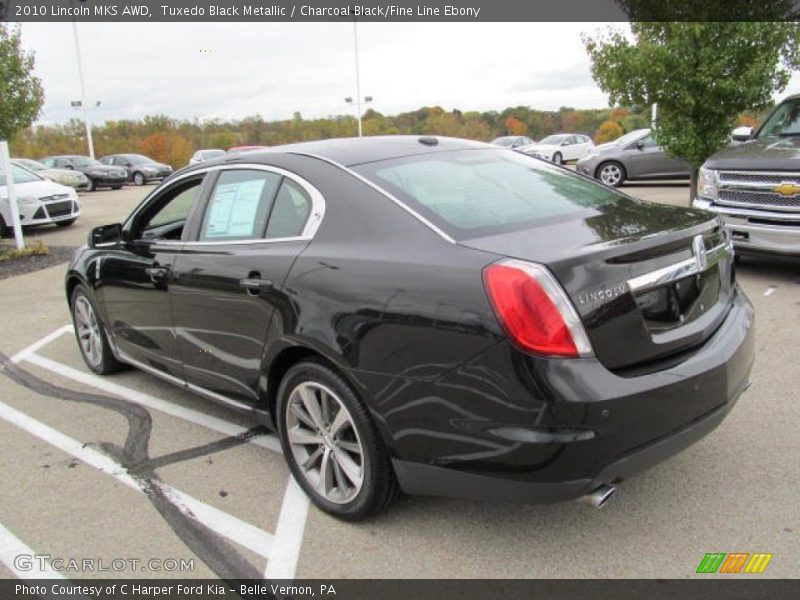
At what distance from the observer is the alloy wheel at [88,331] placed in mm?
5004

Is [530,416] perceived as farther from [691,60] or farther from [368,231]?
[691,60]

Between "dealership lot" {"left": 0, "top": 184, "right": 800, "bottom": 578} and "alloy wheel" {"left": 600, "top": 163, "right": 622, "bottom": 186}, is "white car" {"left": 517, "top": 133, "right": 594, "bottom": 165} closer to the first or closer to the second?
"alloy wheel" {"left": 600, "top": 163, "right": 622, "bottom": 186}

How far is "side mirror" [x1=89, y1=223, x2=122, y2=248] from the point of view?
457 centimetres

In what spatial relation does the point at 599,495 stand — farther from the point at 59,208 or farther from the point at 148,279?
the point at 59,208

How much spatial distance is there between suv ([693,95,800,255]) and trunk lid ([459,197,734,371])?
12.6ft

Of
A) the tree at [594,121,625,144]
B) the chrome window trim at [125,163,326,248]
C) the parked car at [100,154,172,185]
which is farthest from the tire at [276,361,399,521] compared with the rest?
the tree at [594,121,625,144]

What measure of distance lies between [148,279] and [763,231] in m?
5.50

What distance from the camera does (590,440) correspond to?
229 centimetres

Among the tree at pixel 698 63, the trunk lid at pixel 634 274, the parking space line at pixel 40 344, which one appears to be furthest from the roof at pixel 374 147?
the tree at pixel 698 63

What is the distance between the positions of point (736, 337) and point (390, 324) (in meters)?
1.50

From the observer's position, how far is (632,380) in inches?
94.3

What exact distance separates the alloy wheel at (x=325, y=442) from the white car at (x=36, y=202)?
1135cm

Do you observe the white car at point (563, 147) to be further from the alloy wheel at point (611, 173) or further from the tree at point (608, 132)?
the tree at point (608, 132)

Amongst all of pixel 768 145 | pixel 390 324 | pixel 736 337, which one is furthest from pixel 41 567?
pixel 768 145
